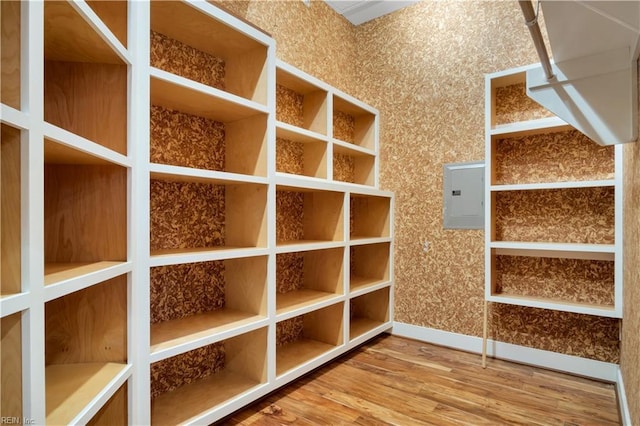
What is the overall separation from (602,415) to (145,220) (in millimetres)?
2365

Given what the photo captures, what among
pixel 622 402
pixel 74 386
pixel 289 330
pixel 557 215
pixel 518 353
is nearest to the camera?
pixel 74 386

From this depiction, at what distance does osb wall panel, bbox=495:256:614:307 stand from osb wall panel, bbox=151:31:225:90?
2271mm

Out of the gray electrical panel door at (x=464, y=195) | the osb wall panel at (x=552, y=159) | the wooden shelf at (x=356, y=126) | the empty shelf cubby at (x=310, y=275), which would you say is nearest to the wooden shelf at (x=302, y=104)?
the wooden shelf at (x=356, y=126)

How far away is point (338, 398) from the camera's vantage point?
1895 millimetres

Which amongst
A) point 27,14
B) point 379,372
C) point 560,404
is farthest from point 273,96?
point 560,404

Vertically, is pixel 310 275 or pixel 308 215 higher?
pixel 308 215

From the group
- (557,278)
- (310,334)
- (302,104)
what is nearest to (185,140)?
(302,104)

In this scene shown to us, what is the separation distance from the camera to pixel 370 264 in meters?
3.02

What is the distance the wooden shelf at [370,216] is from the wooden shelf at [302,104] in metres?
0.74

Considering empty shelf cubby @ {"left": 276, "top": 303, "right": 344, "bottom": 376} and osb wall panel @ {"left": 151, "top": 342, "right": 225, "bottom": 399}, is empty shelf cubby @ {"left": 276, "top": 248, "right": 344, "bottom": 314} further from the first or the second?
osb wall panel @ {"left": 151, "top": 342, "right": 225, "bottom": 399}

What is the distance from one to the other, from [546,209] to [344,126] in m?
1.67

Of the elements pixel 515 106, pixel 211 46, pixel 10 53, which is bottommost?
pixel 10 53

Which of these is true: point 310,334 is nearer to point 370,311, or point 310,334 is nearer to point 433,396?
point 370,311

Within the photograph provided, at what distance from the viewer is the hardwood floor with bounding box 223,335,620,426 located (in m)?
1.71
